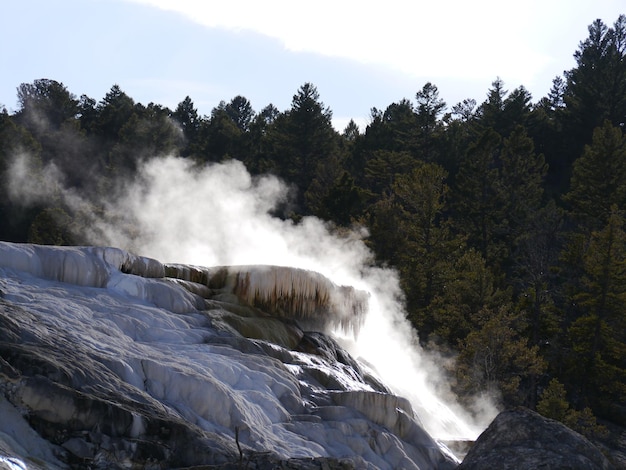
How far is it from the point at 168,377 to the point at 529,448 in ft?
15.6

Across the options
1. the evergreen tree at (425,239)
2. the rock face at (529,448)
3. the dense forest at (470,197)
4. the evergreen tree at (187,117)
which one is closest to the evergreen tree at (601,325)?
the dense forest at (470,197)

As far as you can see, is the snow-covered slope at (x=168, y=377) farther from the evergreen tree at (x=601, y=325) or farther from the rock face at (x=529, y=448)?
the evergreen tree at (x=601, y=325)

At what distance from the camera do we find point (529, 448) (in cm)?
1177

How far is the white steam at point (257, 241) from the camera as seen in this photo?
2327 cm

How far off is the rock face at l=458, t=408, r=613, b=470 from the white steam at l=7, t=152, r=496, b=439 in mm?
5347

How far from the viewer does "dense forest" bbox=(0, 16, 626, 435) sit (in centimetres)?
3669

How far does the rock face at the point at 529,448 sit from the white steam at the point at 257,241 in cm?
535

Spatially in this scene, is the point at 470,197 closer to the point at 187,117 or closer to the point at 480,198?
the point at 480,198

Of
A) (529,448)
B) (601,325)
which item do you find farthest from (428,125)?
(529,448)

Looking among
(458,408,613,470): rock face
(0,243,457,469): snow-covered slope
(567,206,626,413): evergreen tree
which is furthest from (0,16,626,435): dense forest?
(458,408,613,470): rock face

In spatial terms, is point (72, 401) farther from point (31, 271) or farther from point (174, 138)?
point (174, 138)

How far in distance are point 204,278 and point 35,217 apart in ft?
99.6

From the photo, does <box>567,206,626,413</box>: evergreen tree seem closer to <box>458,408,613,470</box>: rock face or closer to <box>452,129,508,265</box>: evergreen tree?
<box>452,129,508,265</box>: evergreen tree

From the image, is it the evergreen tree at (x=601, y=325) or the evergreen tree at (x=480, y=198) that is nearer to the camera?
the evergreen tree at (x=601, y=325)
